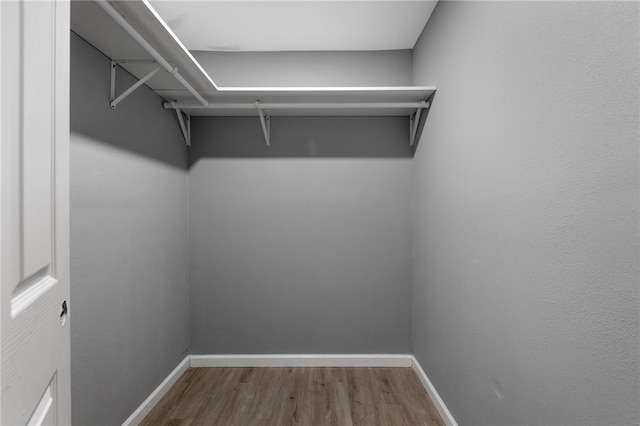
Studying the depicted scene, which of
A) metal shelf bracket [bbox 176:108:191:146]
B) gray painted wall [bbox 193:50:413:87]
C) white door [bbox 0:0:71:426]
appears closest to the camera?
white door [bbox 0:0:71:426]

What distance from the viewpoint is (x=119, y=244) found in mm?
1945

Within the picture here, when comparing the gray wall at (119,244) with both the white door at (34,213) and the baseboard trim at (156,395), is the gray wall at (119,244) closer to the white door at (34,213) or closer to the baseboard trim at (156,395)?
the baseboard trim at (156,395)

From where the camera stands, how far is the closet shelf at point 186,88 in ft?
4.78

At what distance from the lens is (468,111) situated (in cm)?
175

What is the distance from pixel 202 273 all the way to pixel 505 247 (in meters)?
2.24

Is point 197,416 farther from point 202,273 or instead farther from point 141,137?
point 141,137

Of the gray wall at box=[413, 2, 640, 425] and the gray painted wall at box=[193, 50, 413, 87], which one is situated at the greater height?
the gray painted wall at box=[193, 50, 413, 87]

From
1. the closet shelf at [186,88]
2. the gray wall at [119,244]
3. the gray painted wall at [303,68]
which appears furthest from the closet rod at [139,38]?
the gray painted wall at [303,68]

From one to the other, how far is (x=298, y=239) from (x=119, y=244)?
131 cm

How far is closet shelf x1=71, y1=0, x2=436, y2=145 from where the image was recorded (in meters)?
1.46

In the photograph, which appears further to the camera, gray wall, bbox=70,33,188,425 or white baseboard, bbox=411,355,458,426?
white baseboard, bbox=411,355,458,426

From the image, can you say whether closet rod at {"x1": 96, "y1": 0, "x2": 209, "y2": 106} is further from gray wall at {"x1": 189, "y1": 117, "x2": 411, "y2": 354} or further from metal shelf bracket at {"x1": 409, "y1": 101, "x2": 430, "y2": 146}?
metal shelf bracket at {"x1": 409, "y1": 101, "x2": 430, "y2": 146}

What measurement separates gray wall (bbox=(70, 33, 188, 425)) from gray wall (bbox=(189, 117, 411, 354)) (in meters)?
0.28

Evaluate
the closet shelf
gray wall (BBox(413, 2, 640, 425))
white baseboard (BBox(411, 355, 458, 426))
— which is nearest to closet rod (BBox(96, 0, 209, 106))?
the closet shelf
